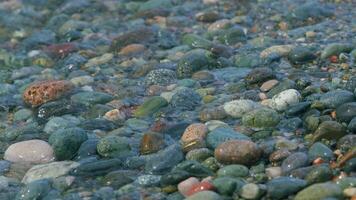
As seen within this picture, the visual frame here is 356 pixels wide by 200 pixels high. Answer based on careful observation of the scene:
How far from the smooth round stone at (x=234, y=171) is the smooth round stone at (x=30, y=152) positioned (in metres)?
1.29

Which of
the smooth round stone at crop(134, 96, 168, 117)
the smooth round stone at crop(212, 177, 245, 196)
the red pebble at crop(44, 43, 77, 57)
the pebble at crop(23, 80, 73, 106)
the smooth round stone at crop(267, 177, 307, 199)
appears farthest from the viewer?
the red pebble at crop(44, 43, 77, 57)

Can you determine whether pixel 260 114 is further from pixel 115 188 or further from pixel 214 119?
pixel 115 188

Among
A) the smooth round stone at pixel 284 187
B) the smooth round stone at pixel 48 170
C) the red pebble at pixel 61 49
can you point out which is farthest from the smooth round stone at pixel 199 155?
the red pebble at pixel 61 49

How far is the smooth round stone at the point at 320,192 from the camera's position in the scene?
405cm

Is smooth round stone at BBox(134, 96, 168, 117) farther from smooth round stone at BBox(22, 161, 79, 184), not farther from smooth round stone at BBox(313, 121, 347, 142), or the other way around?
smooth round stone at BBox(313, 121, 347, 142)

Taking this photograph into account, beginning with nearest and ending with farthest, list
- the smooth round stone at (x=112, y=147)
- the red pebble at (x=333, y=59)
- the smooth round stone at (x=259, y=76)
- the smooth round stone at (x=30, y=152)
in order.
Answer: the smooth round stone at (x=112, y=147)
the smooth round stone at (x=30, y=152)
the smooth round stone at (x=259, y=76)
the red pebble at (x=333, y=59)

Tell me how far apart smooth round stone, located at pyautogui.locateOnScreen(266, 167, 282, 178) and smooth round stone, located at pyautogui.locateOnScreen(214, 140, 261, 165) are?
6.1 inches

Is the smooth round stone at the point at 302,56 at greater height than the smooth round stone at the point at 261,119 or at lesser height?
lesser

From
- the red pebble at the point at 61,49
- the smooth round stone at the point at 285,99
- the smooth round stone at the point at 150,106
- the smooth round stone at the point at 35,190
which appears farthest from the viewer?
the red pebble at the point at 61,49

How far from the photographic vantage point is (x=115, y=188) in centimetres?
460

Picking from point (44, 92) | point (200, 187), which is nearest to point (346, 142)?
point (200, 187)

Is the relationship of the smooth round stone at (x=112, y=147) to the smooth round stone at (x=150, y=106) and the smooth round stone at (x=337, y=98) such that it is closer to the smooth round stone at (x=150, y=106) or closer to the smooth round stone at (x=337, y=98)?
the smooth round stone at (x=150, y=106)

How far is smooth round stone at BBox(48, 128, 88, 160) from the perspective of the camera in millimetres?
5152

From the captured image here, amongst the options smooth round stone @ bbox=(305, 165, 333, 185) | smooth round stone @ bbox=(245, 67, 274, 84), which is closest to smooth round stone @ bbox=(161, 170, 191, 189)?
smooth round stone @ bbox=(305, 165, 333, 185)
